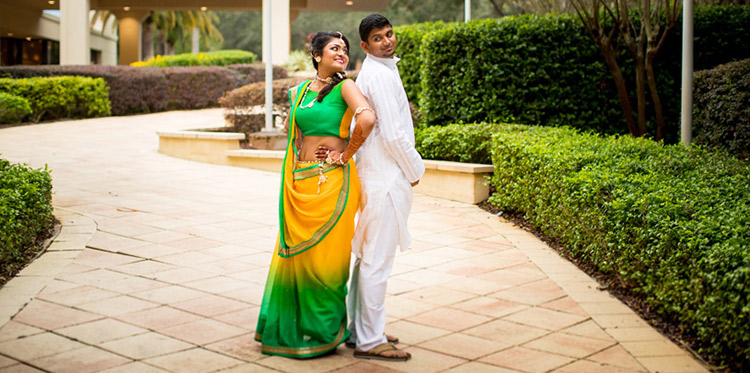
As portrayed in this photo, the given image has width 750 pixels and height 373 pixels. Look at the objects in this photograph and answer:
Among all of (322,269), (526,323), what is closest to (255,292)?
(322,269)

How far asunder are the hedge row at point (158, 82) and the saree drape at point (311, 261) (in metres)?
16.9

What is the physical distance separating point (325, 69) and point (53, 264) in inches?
119

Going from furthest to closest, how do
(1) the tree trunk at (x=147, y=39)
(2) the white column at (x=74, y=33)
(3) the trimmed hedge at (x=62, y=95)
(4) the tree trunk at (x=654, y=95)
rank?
(1) the tree trunk at (x=147, y=39) < (2) the white column at (x=74, y=33) < (3) the trimmed hedge at (x=62, y=95) < (4) the tree trunk at (x=654, y=95)

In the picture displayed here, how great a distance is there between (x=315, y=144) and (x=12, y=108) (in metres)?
13.7

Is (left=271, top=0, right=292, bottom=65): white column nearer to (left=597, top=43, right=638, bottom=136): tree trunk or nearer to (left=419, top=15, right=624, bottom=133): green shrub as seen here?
(left=419, top=15, right=624, bottom=133): green shrub

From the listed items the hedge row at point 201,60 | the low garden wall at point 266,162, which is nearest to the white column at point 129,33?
the hedge row at point 201,60

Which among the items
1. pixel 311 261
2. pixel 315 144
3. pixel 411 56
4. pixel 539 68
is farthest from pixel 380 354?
pixel 411 56

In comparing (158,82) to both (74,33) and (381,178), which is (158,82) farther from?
(381,178)

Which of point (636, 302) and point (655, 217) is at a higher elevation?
point (655, 217)

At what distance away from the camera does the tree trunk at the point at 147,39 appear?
36987 millimetres

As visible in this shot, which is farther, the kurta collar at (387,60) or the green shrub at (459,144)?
the green shrub at (459,144)

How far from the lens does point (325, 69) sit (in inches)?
165

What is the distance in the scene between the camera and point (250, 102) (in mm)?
12914

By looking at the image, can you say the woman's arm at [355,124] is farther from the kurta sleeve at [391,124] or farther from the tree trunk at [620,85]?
the tree trunk at [620,85]
